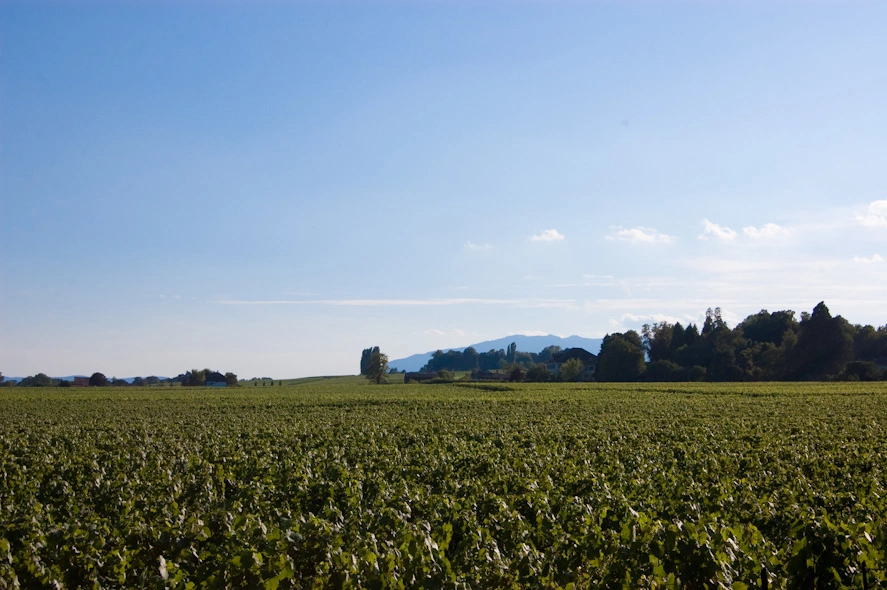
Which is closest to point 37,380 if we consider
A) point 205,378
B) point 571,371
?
point 205,378

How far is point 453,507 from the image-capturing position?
9477 mm

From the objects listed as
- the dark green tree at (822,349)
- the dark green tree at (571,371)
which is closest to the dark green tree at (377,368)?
the dark green tree at (571,371)

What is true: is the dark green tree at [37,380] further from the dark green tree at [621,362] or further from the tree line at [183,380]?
the dark green tree at [621,362]

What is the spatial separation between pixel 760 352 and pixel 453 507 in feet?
321

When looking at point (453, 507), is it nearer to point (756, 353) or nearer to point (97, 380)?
point (756, 353)

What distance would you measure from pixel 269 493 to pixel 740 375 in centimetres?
9351

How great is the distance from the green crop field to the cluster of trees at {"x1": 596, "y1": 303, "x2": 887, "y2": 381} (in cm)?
7300

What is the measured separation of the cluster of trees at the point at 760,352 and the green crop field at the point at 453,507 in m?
73.0

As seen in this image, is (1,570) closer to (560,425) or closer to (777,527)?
(777,527)

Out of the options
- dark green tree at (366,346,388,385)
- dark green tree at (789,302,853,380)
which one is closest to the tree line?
dark green tree at (366,346,388,385)

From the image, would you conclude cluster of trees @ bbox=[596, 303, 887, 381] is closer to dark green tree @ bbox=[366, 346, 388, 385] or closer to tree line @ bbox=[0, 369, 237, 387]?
dark green tree @ bbox=[366, 346, 388, 385]

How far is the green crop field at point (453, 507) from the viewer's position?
20.7ft

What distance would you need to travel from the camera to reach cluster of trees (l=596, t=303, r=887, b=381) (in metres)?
90.6

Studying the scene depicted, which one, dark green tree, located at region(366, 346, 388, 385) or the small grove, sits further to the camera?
dark green tree, located at region(366, 346, 388, 385)
